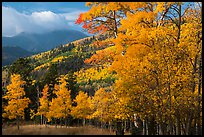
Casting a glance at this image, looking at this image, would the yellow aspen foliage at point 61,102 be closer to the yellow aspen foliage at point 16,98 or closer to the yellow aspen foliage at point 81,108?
the yellow aspen foliage at point 81,108

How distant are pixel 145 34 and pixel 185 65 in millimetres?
2542

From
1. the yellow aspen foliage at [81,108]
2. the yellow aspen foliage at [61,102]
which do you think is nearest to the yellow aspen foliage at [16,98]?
the yellow aspen foliage at [61,102]

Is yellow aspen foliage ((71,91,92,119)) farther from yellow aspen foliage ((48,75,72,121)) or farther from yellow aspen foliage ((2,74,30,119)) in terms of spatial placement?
yellow aspen foliage ((2,74,30,119))

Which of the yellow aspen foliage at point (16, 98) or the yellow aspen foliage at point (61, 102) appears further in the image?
the yellow aspen foliage at point (61, 102)

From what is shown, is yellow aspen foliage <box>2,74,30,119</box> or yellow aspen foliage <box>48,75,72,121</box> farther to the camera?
yellow aspen foliage <box>48,75,72,121</box>

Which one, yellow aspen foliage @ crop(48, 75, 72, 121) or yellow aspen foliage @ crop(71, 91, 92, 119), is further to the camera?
yellow aspen foliage @ crop(71, 91, 92, 119)

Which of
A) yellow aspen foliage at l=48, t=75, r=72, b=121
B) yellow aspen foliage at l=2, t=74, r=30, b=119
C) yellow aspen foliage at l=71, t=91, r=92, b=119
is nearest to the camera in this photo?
yellow aspen foliage at l=2, t=74, r=30, b=119

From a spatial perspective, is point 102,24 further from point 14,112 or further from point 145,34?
point 14,112

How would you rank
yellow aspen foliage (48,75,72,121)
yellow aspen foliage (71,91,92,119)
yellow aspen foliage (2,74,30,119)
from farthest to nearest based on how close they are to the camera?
yellow aspen foliage (71,91,92,119), yellow aspen foliage (48,75,72,121), yellow aspen foliage (2,74,30,119)

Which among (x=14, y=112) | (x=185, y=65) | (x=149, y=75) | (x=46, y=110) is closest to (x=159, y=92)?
(x=149, y=75)

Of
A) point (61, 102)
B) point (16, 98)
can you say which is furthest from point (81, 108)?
point (16, 98)

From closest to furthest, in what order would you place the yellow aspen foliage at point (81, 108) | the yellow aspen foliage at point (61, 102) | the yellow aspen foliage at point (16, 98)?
the yellow aspen foliage at point (16, 98) → the yellow aspen foliage at point (61, 102) → the yellow aspen foliage at point (81, 108)

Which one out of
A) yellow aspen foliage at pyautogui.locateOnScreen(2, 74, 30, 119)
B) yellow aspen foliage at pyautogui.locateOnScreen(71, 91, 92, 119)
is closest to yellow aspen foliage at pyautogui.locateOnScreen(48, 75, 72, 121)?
yellow aspen foliage at pyautogui.locateOnScreen(71, 91, 92, 119)

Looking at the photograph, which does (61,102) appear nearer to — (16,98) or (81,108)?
(81,108)
